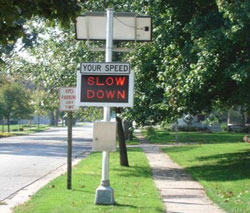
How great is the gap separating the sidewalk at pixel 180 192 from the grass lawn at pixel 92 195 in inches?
9.4

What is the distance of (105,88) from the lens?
916 cm

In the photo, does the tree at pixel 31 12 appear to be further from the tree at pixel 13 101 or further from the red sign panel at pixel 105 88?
the tree at pixel 13 101

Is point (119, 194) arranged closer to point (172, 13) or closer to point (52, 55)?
point (172, 13)

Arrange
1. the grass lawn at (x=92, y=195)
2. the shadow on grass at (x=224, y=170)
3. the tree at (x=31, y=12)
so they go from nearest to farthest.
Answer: the tree at (x=31, y=12), the grass lawn at (x=92, y=195), the shadow on grass at (x=224, y=170)

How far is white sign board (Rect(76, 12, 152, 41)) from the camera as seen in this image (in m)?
10.5

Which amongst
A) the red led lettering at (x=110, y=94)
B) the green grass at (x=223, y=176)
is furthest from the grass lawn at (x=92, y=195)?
the red led lettering at (x=110, y=94)

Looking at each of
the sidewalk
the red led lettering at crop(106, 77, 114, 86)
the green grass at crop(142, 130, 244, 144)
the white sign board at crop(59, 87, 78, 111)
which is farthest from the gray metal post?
the green grass at crop(142, 130, 244, 144)

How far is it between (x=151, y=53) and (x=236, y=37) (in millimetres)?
3957

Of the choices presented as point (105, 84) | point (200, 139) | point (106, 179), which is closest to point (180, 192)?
point (106, 179)

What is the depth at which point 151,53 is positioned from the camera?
48.8 ft

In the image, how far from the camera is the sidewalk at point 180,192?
9.29m

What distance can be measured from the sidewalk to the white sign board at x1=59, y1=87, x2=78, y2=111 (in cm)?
296

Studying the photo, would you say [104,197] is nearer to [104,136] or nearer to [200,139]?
[104,136]

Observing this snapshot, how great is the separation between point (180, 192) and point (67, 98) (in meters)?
3.50
